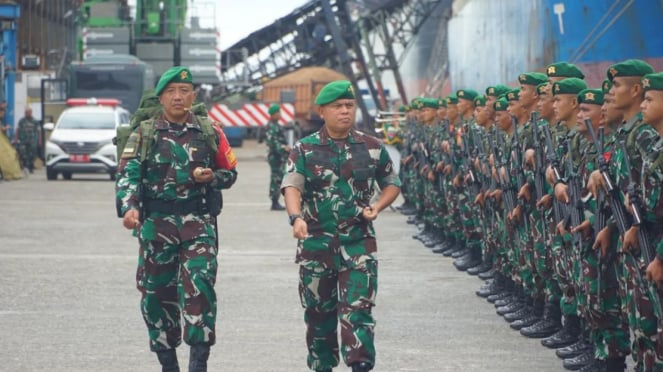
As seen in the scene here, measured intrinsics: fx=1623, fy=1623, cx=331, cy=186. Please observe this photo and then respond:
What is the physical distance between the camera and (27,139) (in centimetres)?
3709

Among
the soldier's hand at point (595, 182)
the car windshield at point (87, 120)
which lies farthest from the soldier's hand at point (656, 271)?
the car windshield at point (87, 120)

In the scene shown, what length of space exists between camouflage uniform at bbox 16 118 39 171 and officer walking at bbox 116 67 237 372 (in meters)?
28.5

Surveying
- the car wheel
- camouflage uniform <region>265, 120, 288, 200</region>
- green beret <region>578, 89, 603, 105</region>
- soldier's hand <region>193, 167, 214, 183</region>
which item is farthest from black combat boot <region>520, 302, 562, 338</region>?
the car wheel

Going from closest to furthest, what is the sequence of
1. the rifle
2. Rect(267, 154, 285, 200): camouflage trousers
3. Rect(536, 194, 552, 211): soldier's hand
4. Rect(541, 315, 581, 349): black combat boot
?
the rifle
Rect(536, 194, 552, 211): soldier's hand
Rect(541, 315, 581, 349): black combat boot
Rect(267, 154, 285, 200): camouflage trousers

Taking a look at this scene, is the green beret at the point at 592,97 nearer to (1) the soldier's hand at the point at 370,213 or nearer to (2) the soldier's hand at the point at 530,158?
(2) the soldier's hand at the point at 530,158

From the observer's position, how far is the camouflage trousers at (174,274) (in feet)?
29.2

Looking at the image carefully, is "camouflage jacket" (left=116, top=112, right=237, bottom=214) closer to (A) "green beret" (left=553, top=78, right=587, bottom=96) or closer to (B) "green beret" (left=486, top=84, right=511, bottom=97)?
(A) "green beret" (left=553, top=78, right=587, bottom=96)

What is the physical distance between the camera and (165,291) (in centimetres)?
902

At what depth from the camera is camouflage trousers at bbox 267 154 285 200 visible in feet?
82.1

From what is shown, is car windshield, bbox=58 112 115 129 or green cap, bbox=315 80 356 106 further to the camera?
car windshield, bbox=58 112 115 129

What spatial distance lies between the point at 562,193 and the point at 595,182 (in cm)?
121

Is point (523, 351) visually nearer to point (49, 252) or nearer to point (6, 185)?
point (49, 252)

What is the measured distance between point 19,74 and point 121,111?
12.3m

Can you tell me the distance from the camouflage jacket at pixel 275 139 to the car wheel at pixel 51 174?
9.32 m
